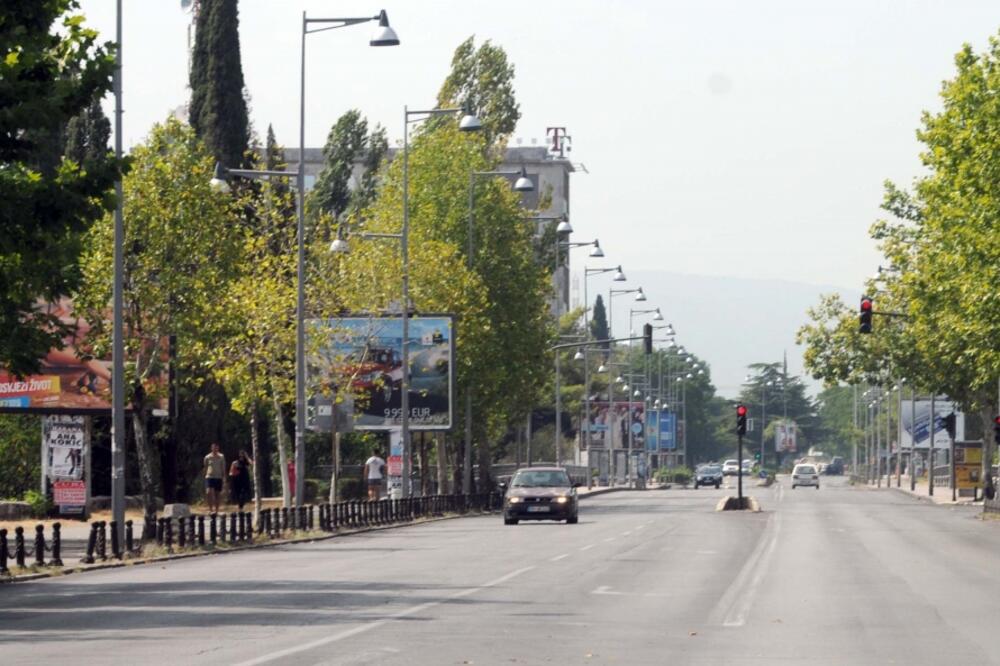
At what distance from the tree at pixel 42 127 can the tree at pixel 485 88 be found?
57775 millimetres

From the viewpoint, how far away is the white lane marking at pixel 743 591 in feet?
66.7

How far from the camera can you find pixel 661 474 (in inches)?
6324

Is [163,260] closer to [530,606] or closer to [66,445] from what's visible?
[66,445]

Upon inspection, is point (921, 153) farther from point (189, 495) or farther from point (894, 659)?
point (894, 659)

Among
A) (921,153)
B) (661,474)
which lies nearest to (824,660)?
(921,153)

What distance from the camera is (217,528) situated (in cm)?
4388

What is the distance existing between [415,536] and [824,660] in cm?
2840

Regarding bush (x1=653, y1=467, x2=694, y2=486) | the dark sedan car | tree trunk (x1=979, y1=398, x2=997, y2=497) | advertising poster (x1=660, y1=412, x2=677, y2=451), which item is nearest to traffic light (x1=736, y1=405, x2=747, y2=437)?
the dark sedan car

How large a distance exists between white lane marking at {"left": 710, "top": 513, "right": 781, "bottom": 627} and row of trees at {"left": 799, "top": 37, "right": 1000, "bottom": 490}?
17.7 metres

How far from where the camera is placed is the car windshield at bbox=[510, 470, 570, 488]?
52.7m

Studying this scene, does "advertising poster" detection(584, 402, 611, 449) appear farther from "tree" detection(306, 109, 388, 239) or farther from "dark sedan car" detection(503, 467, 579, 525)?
"dark sedan car" detection(503, 467, 579, 525)

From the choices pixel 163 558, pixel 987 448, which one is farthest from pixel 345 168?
pixel 163 558

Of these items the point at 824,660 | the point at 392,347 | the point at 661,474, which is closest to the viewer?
the point at 824,660

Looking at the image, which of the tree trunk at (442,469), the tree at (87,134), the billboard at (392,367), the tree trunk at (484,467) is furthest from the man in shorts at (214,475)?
the tree at (87,134)
